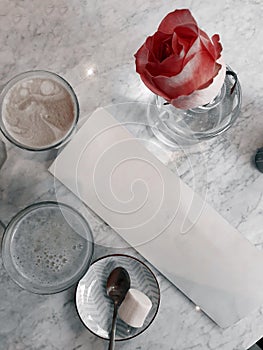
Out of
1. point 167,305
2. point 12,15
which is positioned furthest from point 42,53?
point 167,305

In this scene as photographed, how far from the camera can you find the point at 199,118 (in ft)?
2.77

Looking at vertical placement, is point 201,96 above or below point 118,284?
above

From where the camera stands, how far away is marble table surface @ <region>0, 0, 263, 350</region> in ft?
2.82

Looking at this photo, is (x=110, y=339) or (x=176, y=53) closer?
(x=176, y=53)

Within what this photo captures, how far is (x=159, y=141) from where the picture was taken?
87 centimetres

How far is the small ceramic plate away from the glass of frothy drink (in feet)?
0.64

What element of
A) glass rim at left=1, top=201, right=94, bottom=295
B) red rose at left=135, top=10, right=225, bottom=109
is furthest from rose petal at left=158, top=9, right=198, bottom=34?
glass rim at left=1, top=201, right=94, bottom=295

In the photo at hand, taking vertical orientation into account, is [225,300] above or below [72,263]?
below

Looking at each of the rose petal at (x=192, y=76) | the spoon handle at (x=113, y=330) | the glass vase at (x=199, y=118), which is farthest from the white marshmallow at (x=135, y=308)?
the rose petal at (x=192, y=76)

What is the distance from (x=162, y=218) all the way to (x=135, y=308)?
0.14 meters

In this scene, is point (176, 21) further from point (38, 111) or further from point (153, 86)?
point (38, 111)

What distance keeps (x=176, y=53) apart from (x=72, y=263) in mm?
376

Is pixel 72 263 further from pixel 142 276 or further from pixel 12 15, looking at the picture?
pixel 12 15

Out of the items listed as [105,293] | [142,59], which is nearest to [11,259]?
[105,293]
